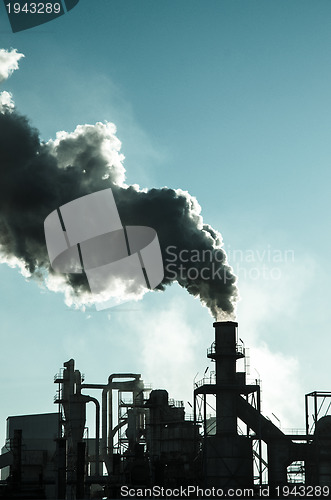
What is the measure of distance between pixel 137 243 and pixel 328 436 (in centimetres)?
1735

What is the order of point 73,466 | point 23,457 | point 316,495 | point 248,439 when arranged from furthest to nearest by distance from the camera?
point 23,457
point 73,466
point 248,439
point 316,495

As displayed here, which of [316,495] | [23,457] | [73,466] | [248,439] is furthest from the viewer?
[23,457]

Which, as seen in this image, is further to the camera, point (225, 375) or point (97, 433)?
point (97, 433)

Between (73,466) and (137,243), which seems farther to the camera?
(73,466)

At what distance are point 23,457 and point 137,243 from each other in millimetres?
24905

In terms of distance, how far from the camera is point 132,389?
71812mm

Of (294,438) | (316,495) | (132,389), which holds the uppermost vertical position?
(132,389)

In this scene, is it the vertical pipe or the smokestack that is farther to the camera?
the vertical pipe

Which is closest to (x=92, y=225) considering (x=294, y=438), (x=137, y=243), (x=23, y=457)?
(x=137, y=243)

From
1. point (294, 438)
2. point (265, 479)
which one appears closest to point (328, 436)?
point (294, 438)

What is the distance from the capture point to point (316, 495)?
53.3m

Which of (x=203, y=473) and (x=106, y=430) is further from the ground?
(x=106, y=430)

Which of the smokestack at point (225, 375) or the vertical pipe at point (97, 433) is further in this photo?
the vertical pipe at point (97, 433)

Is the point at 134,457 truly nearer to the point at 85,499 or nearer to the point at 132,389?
the point at 85,499
